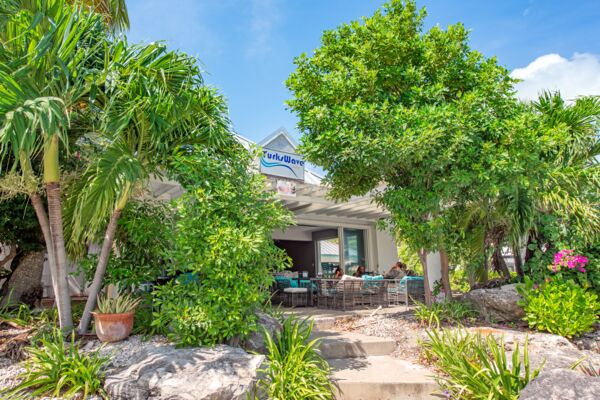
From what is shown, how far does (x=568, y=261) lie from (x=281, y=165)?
6659 mm

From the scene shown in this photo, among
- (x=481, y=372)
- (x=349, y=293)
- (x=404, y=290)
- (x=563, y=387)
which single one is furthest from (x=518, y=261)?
(x=563, y=387)

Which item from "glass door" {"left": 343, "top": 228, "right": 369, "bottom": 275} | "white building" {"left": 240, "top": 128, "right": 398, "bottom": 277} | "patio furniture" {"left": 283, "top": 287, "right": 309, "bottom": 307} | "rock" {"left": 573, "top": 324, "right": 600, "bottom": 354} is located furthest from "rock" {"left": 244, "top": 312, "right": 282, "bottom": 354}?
"glass door" {"left": 343, "top": 228, "right": 369, "bottom": 275}

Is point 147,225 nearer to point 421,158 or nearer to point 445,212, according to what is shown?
point 421,158

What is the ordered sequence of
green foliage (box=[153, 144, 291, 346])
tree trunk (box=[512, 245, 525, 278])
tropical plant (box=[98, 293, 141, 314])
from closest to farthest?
green foliage (box=[153, 144, 291, 346]) < tropical plant (box=[98, 293, 141, 314]) < tree trunk (box=[512, 245, 525, 278])

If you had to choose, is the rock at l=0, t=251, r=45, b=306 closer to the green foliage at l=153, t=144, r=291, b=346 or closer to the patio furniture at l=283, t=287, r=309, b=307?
the green foliage at l=153, t=144, r=291, b=346

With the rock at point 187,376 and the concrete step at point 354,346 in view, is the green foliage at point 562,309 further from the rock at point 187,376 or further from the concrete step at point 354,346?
the rock at point 187,376

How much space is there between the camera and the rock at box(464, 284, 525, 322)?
6.32 metres

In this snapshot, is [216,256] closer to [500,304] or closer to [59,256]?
[59,256]

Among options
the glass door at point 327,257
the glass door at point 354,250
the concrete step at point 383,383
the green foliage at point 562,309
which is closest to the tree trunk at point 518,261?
the green foliage at point 562,309

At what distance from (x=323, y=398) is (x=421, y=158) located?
346 centimetres

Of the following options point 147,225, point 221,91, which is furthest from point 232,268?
point 221,91

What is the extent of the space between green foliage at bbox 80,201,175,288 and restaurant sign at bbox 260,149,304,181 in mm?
4940

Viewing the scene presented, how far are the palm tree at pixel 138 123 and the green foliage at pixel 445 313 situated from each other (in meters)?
4.16

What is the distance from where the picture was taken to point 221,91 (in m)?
4.99
